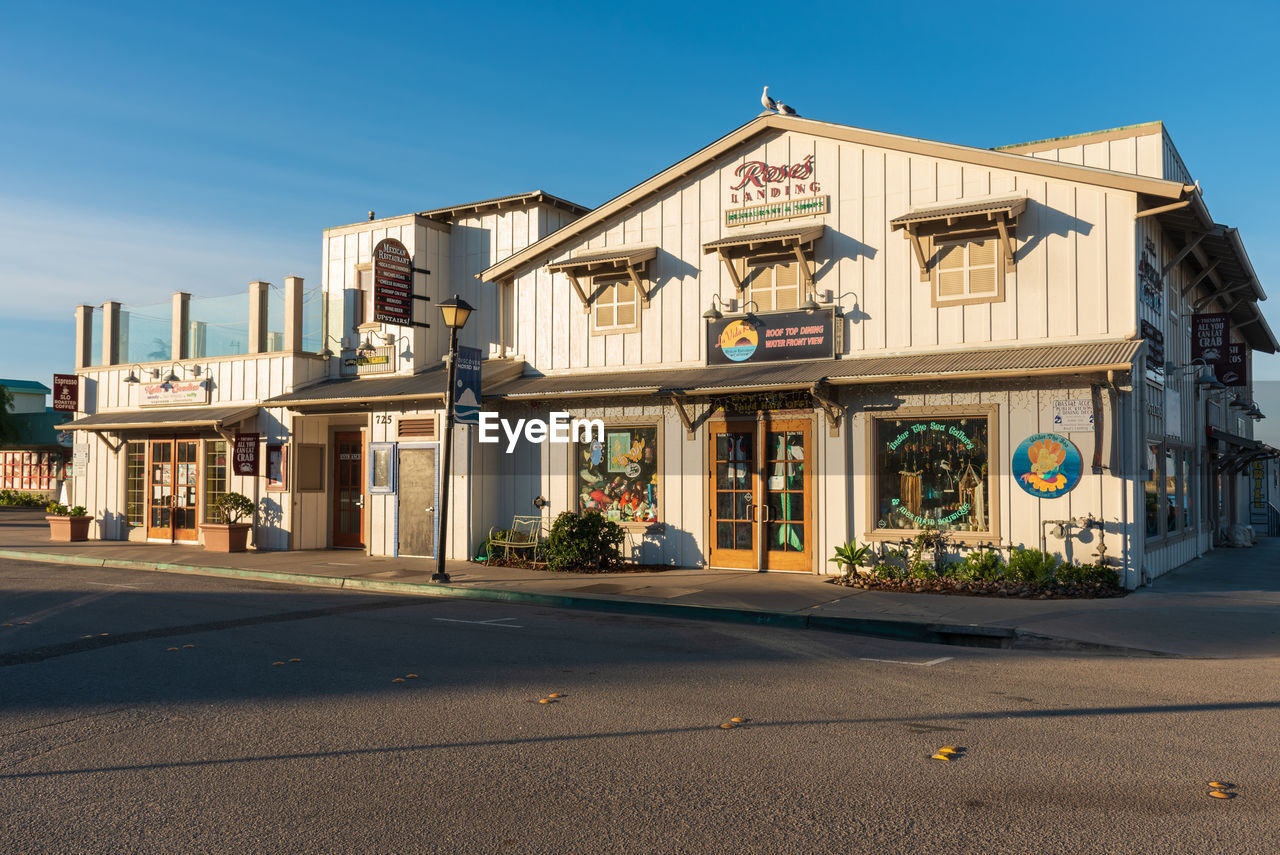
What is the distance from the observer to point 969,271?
571 inches

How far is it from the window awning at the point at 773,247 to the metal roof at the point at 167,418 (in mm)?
10721

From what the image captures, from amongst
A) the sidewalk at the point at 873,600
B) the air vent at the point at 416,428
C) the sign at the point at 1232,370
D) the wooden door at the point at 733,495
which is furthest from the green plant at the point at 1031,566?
the air vent at the point at 416,428

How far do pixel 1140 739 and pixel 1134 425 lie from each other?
9.15m

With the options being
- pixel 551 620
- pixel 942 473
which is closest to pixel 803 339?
pixel 942 473

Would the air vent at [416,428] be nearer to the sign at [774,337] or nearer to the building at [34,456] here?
the sign at [774,337]

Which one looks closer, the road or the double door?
the road

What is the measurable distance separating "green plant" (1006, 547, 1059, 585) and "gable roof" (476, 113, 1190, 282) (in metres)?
5.00

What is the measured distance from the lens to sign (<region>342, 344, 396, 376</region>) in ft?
67.4

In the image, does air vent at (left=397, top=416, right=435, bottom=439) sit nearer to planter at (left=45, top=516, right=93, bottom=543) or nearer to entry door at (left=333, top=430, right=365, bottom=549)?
entry door at (left=333, top=430, right=365, bottom=549)

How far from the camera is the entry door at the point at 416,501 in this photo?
60.2 feet

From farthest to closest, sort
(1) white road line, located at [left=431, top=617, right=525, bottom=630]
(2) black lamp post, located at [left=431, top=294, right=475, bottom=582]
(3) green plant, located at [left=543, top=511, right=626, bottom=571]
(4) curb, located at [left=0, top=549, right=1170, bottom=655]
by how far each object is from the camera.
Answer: (3) green plant, located at [left=543, top=511, right=626, bottom=571]
(2) black lamp post, located at [left=431, top=294, right=475, bottom=582]
(1) white road line, located at [left=431, top=617, right=525, bottom=630]
(4) curb, located at [left=0, top=549, right=1170, bottom=655]

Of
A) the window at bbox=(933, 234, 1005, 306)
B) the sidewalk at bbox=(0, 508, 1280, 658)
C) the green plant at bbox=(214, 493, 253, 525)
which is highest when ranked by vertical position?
the window at bbox=(933, 234, 1005, 306)

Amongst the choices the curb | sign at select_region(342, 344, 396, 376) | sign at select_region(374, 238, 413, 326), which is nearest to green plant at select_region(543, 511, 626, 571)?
the curb

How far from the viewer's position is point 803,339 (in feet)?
51.5
